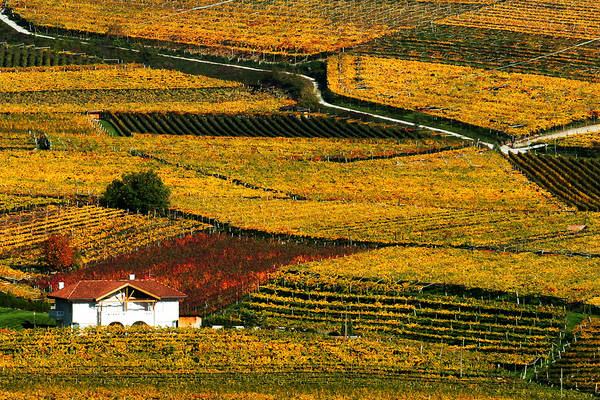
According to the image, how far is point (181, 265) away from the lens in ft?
351

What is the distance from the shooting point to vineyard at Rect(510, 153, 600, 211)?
135750mm

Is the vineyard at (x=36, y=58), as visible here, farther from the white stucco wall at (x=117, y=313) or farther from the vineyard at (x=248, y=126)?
the white stucco wall at (x=117, y=313)

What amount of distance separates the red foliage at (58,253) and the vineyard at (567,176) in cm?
4468

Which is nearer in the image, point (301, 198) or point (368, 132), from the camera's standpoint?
point (301, 198)

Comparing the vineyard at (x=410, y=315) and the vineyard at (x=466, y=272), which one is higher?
the vineyard at (x=466, y=272)

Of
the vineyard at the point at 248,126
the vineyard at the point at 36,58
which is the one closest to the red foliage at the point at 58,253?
the vineyard at the point at 248,126

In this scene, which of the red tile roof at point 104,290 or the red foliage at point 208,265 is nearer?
the red tile roof at point 104,290

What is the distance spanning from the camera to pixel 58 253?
105938 millimetres

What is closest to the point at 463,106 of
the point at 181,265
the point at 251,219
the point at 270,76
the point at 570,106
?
the point at 570,106

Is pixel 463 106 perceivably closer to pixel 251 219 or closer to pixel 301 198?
pixel 301 198

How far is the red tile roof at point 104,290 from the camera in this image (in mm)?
92775

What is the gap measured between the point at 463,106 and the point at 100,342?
94663 millimetres

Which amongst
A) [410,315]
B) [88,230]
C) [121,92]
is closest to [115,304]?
[410,315]

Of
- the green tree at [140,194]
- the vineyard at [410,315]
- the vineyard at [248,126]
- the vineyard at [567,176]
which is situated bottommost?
the vineyard at [410,315]
